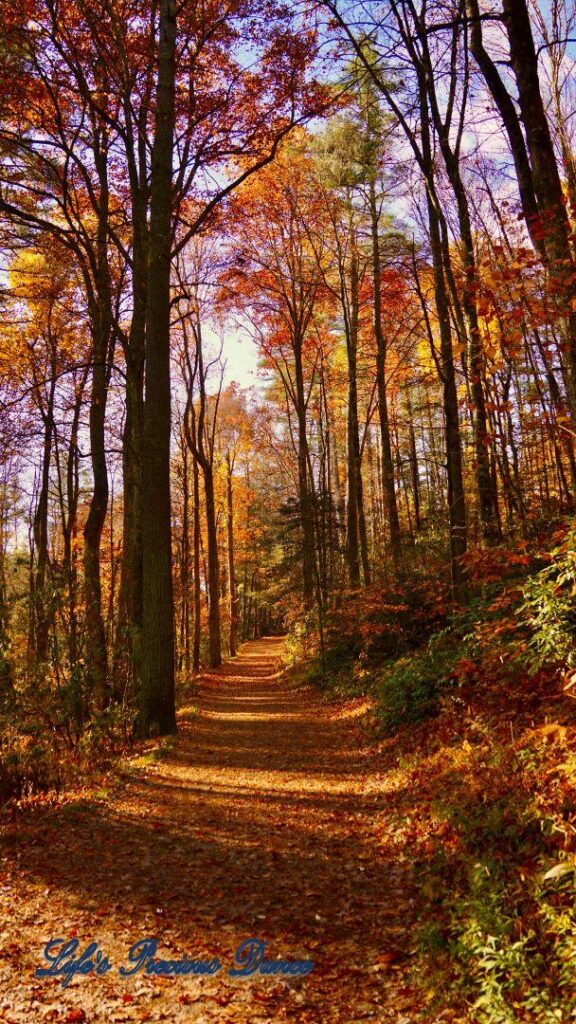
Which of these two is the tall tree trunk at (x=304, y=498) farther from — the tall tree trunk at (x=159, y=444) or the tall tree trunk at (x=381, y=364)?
the tall tree trunk at (x=159, y=444)

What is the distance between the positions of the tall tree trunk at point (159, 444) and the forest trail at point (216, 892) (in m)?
1.50

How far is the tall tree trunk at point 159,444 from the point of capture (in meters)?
8.61

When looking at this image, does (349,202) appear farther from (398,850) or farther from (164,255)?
(398,850)

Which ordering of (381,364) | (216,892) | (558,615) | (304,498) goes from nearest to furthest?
(216,892)
(558,615)
(381,364)
(304,498)

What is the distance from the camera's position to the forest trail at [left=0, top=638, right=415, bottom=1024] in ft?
9.43

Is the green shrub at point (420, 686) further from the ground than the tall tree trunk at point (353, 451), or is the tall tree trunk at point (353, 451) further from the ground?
the tall tree trunk at point (353, 451)

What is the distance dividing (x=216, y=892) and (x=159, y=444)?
618 cm

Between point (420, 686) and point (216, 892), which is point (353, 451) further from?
point (216, 892)

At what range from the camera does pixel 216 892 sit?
13.1 ft

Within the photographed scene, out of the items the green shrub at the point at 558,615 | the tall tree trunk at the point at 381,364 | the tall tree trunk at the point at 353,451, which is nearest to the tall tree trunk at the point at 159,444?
the green shrub at the point at 558,615

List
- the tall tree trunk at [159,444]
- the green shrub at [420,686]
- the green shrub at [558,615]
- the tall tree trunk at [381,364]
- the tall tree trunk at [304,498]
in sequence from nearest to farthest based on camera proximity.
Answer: the green shrub at [558,615]
the green shrub at [420,686]
the tall tree trunk at [159,444]
the tall tree trunk at [304,498]
the tall tree trunk at [381,364]

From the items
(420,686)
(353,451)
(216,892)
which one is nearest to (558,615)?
(216,892)

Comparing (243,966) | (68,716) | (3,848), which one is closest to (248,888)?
(243,966)

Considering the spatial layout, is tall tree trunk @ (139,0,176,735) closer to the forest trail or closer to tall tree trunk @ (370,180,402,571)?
the forest trail
